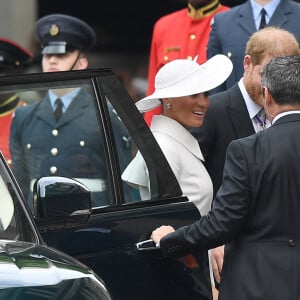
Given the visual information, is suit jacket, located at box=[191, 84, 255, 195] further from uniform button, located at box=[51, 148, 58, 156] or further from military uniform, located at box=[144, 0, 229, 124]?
military uniform, located at box=[144, 0, 229, 124]

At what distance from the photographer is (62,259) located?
484 cm

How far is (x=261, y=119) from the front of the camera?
22.5ft

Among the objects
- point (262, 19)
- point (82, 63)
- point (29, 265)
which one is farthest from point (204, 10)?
point (29, 265)

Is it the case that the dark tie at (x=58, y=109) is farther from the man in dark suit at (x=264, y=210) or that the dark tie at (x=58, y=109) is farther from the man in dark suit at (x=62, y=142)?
the man in dark suit at (x=264, y=210)

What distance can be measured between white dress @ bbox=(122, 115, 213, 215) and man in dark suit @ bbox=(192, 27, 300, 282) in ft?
0.90

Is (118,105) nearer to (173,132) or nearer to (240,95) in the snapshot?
(173,132)

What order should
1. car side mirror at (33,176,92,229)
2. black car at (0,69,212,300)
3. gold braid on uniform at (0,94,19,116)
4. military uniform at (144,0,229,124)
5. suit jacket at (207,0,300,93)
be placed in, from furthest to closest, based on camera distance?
military uniform at (144,0,229,124)
suit jacket at (207,0,300,93)
gold braid on uniform at (0,94,19,116)
black car at (0,69,212,300)
car side mirror at (33,176,92,229)

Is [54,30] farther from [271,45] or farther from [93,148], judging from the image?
[93,148]

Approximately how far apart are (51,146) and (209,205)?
845mm

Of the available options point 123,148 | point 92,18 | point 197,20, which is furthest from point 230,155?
point 92,18

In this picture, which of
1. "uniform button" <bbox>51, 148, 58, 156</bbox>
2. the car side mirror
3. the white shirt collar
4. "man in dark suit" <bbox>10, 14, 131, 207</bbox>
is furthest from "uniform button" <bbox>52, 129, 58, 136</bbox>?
the white shirt collar

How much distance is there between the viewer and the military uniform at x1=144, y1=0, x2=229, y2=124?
8469 millimetres

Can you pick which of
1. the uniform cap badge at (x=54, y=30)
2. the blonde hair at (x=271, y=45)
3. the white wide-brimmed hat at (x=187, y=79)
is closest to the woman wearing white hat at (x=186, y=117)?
the white wide-brimmed hat at (x=187, y=79)

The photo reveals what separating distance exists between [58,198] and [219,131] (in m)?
1.68
